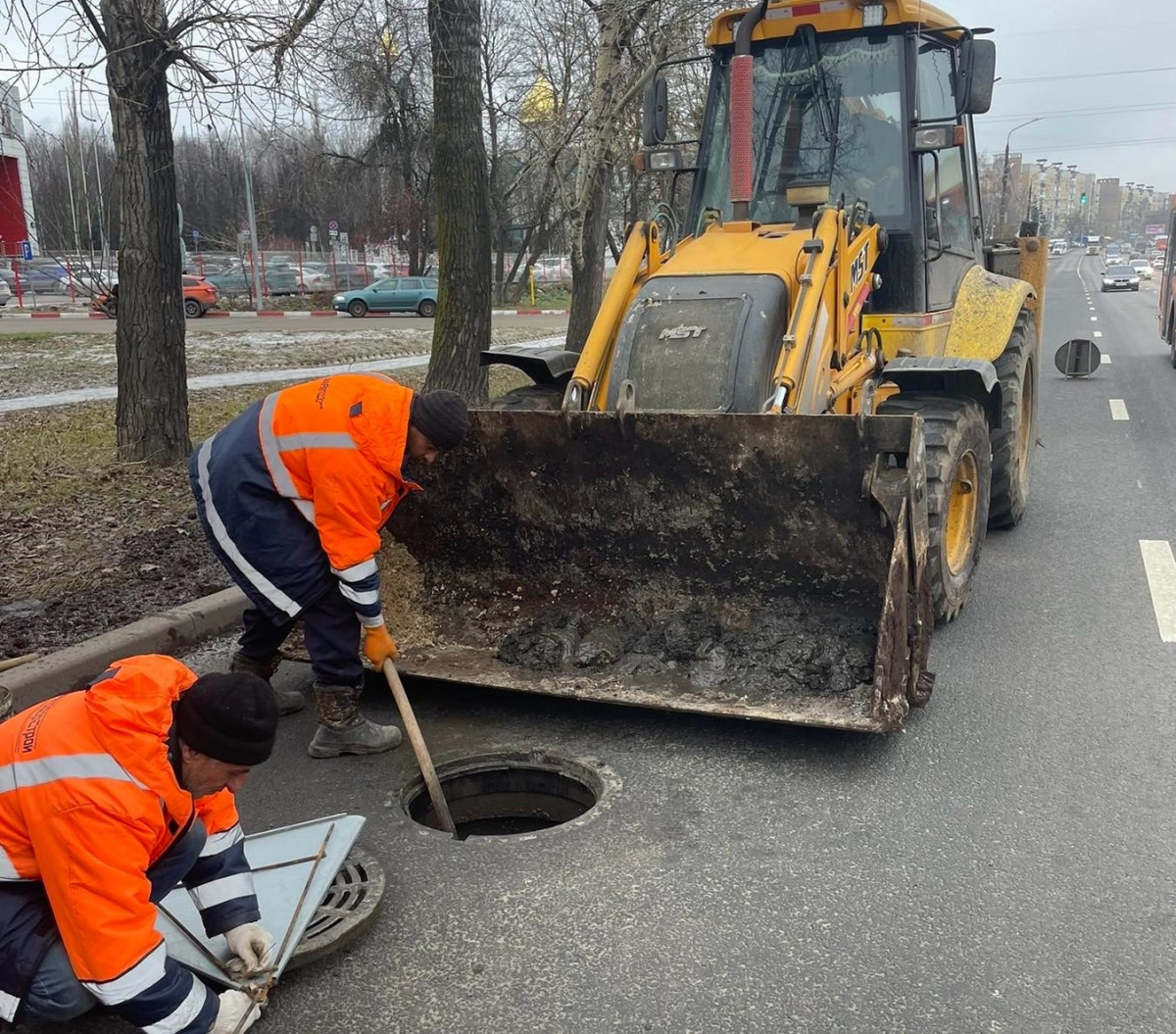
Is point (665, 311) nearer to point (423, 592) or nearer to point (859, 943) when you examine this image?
point (423, 592)

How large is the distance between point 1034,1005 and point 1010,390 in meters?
4.60

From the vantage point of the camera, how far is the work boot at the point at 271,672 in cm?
462

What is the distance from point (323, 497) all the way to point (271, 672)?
114cm

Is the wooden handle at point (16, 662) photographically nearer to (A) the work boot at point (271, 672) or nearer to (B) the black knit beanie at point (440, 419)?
(A) the work boot at point (271, 672)

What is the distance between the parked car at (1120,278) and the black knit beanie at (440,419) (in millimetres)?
45618

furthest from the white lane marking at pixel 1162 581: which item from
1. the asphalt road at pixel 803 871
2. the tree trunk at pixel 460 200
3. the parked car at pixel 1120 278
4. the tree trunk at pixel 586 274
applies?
the parked car at pixel 1120 278

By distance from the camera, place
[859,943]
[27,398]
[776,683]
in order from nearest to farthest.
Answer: [859,943]
[776,683]
[27,398]

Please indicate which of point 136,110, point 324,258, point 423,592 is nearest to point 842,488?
point 423,592

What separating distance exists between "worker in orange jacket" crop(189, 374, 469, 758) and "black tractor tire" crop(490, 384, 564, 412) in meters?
1.69

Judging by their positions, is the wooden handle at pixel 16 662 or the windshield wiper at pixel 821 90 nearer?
the wooden handle at pixel 16 662

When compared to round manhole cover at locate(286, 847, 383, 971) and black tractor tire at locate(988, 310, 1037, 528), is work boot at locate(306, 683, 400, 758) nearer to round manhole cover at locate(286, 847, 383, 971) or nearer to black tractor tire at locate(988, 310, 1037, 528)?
round manhole cover at locate(286, 847, 383, 971)

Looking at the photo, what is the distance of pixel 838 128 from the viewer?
6020mm

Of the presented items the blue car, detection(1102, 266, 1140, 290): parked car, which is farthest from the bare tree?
detection(1102, 266, 1140, 290): parked car

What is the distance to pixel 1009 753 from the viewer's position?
414 centimetres
